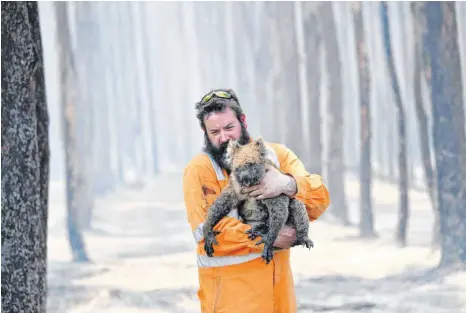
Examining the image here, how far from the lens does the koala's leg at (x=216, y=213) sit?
2094mm

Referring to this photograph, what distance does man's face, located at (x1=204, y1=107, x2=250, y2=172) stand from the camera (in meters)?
2.17

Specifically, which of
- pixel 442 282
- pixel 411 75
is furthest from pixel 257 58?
pixel 442 282

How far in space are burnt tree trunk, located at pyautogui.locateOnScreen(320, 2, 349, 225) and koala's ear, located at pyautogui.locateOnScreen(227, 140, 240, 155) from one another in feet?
26.1

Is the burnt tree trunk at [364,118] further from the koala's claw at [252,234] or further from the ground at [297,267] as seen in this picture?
the koala's claw at [252,234]

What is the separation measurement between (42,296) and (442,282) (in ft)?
14.1

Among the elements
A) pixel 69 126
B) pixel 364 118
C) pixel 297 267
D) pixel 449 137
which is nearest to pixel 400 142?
pixel 364 118

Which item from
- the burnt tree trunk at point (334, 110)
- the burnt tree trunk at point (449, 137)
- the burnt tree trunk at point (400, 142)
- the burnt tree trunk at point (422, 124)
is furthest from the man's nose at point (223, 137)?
the burnt tree trunk at point (334, 110)

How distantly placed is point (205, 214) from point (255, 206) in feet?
0.56

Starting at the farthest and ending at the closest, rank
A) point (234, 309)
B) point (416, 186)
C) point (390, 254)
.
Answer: point (416, 186) → point (390, 254) → point (234, 309)

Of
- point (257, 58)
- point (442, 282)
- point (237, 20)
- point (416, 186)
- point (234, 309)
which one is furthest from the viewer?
point (257, 58)

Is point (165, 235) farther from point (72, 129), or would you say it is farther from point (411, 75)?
point (411, 75)

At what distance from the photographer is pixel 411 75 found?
885cm

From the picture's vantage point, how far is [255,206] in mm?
2164

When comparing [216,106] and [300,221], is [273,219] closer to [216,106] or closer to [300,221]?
[300,221]
